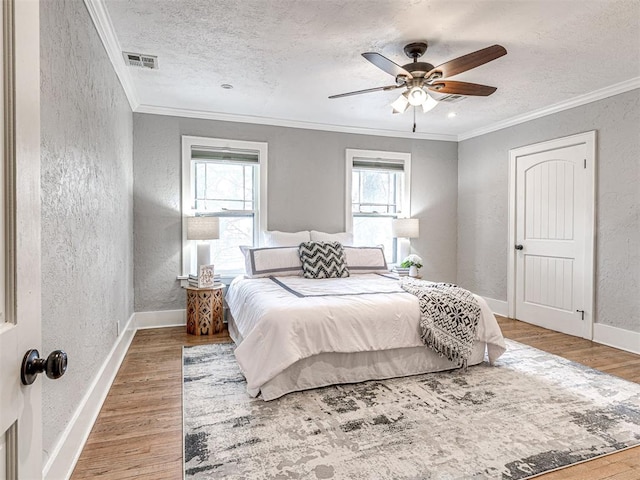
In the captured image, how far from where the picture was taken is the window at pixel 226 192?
4594 mm

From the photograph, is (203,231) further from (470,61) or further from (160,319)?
(470,61)

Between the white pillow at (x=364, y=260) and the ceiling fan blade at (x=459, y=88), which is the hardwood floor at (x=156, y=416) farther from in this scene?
the ceiling fan blade at (x=459, y=88)

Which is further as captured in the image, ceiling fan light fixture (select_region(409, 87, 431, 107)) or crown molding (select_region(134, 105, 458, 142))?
crown molding (select_region(134, 105, 458, 142))

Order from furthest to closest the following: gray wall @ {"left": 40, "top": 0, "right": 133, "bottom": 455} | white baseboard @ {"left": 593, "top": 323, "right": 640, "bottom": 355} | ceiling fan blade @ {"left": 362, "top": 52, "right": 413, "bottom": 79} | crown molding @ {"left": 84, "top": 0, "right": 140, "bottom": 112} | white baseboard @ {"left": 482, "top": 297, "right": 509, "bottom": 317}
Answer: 1. white baseboard @ {"left": 482, "top": 297, "right": 509, "bottom": 317}
2. white baseboard @ {"left": 593, "top": 323, "right": 640, "bottom": 355}
3. ceiling fan blade @ {"left": 362, "top": 52, "right": 413, "bottom": 79}
4. crown molding @ {"left": 84, "top": 0, "right": 140, "bottom": 112}
5. gray wall @ {"left": 40, "top": 0, "right": 133, "bottom": 455}

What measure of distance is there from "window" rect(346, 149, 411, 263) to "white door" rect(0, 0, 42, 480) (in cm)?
457

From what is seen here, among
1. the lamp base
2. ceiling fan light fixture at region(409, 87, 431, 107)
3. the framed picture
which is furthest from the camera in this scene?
the lamp base

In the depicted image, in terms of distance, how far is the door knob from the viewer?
2.35ft

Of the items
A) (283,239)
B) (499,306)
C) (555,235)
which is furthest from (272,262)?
(555,235)

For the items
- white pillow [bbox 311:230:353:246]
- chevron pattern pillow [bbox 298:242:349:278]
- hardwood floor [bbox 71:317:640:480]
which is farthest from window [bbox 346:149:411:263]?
hardwood floor [bbox 71:317:640:480]

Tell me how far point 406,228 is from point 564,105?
7.22 feet

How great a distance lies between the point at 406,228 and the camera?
5.12m

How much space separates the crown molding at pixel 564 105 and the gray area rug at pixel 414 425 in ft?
8.62

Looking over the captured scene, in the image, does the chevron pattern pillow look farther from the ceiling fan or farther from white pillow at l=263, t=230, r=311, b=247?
the ceiling fan

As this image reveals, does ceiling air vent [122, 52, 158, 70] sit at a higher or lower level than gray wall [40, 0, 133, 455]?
higher
